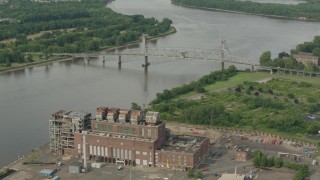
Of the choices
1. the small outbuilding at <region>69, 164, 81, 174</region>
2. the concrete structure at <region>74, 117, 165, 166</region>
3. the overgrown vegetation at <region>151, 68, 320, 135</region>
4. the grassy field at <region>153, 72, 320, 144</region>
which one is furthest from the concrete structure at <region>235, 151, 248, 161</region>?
the small outbuilding at <region>69, 164, 81, 174</region>

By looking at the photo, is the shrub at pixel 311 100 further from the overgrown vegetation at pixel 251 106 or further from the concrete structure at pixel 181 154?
the concrete structure at pixel 181 154

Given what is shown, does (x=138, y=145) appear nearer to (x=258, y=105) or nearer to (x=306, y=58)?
(x=258, y=105)

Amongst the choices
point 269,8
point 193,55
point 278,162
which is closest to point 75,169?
point 278,162

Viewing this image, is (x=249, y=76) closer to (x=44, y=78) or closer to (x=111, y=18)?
(x=44, y=78)

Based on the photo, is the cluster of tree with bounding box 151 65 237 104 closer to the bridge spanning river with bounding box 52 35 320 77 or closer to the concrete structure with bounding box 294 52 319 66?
the bridge spanning river with bounding box 52 35 320 77

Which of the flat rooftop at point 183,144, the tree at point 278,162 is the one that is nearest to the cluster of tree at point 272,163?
the tree at point 278,162
